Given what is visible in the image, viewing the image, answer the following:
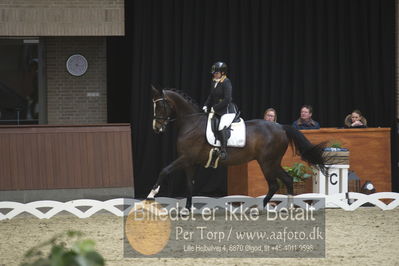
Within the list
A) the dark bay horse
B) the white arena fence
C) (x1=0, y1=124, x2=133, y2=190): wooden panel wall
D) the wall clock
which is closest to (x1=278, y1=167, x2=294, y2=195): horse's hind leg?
the dark bay horse

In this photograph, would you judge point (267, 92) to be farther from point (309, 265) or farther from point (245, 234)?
point (309, 265)

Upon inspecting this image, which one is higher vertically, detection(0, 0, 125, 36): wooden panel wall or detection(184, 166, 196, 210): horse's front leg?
detection(0, 0, 125, 36): wooden panel wall

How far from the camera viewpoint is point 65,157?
12.0 m

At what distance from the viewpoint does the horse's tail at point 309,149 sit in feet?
33.7

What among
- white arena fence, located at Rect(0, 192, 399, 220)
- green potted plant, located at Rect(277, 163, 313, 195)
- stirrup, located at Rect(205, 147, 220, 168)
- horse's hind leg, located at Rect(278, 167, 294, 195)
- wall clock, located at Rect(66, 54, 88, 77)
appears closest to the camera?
white arena fence, located at Rect(0, 192, 399, 220)

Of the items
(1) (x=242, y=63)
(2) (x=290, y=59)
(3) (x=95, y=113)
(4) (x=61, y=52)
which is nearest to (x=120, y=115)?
(3) (x=95, y=113)

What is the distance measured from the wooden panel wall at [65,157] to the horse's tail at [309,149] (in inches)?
117

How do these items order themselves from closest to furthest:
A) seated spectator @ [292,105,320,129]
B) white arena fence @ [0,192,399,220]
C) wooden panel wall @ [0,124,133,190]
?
white arena fence @ [0,192,399,220]
wooden panel wall @ [0,124,133,190]
seated spectator @ [292,105,320,129]

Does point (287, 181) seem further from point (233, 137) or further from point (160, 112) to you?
point (160, 112)

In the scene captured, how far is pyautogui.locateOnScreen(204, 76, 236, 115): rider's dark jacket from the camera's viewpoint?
1009 centimetres

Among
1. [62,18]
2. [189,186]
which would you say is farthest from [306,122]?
[62,18]

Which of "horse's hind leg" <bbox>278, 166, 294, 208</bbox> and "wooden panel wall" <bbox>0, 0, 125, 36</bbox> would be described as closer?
"horse's hind leg" <bbox>278, 166, 294, 208</bbox>

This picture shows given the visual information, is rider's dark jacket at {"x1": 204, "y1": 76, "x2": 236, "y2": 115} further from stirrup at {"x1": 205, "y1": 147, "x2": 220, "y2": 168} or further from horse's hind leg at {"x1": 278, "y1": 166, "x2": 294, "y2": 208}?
horse's hind leg at {"x1": 278, "y1": 166, "x2": 294, "y2": 208}

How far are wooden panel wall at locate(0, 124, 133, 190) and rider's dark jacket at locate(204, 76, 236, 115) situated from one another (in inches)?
95.4
